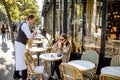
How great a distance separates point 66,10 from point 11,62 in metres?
3.34

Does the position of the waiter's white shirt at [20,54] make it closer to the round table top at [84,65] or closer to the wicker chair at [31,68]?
the wicker chair at [31,68]

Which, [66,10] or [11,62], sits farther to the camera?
[11,62]

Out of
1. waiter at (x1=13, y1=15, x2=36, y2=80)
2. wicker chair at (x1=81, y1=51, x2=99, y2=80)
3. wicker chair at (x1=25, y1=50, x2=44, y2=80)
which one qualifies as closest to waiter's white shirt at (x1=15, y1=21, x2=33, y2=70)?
waiter at (x1=13, y1=15, x2=36, y2=80)

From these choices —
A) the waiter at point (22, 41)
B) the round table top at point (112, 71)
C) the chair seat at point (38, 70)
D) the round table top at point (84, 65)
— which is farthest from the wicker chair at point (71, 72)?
the waiter at point (22, 41)

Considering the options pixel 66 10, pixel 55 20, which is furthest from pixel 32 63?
pixel 55 20

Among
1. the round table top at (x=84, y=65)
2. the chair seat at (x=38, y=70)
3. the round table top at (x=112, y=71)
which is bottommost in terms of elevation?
the chair seat at (x=38, y=70)

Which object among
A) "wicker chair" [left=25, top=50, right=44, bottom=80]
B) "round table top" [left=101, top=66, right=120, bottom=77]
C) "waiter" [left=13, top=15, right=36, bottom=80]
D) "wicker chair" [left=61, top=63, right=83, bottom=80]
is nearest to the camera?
"wicker chair" [left=61, top=63, right=83, bottom=80]

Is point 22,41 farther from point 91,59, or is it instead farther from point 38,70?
point 91,59

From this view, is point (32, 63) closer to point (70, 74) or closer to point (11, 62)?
point (70, 74)

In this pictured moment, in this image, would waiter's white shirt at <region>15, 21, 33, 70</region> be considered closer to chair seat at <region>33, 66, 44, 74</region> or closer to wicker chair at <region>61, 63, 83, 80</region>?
chair seat at <region>33, 66, 44, 74</region>

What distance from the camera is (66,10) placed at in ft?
27.8

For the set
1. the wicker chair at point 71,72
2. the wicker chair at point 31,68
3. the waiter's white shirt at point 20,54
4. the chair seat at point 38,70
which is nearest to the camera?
the wicker chair at point 71,72

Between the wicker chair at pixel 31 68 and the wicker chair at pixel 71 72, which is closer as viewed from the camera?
the wicker chair at pixel 71 72

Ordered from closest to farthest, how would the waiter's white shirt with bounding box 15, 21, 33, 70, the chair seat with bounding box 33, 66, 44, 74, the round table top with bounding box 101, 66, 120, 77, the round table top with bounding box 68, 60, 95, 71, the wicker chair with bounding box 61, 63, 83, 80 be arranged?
the wicker chair with bounding box 61, 63, 83, 80, the round table top with bounding box 101, 66, 120, 77, the round table top with bounding box 68, 60, 95, 71, the chair seat with bounding box 33, 66, 44, 74, the waiter's white shirt with bounding box 15, 21, 33, 70
